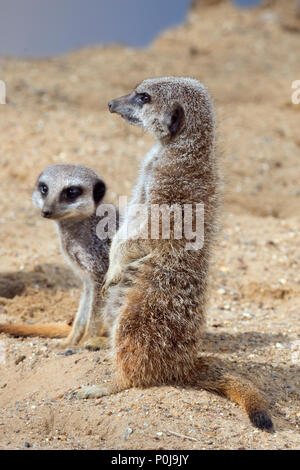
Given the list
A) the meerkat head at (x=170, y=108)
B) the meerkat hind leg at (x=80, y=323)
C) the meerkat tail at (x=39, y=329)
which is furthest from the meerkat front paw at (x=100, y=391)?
the meerkat head at (x=170, y=108)

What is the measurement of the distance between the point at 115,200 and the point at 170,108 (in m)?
2.67

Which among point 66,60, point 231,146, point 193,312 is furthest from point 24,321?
point 66,60

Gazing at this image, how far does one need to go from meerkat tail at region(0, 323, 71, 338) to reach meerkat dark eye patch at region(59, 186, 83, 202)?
78 cm

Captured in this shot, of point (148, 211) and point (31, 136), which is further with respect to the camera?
point (31, 136)

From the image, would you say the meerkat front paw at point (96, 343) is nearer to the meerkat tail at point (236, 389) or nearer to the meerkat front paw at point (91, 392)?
the meerkat front paw at point (91, 392)

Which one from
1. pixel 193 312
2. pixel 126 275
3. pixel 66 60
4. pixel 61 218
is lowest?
pixel 193 312

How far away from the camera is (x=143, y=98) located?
2604mm

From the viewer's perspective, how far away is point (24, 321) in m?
3.45

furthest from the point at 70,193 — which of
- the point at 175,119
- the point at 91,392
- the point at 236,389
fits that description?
the point at 236,389

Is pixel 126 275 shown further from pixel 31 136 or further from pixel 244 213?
pixel 31 136

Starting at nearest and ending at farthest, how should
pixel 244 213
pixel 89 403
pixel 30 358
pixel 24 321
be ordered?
pixel 89 403, pixel 30 358, pixel 24 321, pixel 244 213

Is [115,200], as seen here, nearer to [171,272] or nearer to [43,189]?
[43,189]

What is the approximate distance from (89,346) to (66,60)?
26.4 feet

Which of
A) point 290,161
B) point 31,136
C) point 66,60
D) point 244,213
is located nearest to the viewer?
point 244,213
